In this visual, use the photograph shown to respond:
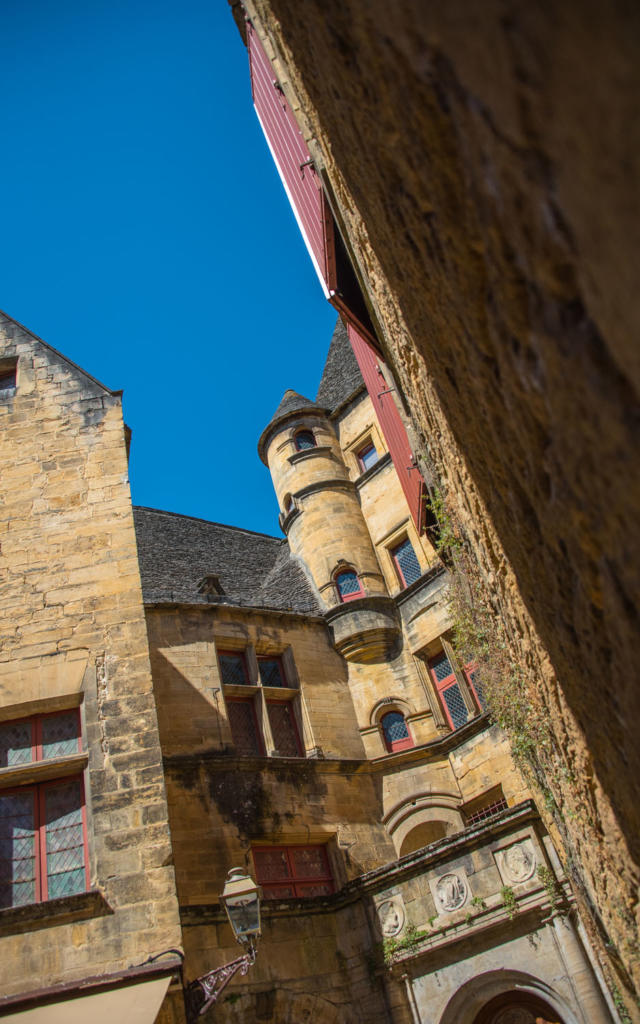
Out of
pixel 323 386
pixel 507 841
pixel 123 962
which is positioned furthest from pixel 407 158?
pixel 323 386

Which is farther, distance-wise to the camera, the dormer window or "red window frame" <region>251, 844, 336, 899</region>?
the dormer window

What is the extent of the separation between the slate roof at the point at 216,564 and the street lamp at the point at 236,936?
6.37m

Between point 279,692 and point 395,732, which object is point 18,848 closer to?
point 279,692

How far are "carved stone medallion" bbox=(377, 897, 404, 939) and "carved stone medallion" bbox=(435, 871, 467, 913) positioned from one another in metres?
0.67

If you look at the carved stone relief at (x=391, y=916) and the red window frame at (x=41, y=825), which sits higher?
the red window frame at (x=41, y=825)

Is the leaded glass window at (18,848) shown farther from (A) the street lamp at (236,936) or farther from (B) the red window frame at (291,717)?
(B) the red window frame at (291,717)

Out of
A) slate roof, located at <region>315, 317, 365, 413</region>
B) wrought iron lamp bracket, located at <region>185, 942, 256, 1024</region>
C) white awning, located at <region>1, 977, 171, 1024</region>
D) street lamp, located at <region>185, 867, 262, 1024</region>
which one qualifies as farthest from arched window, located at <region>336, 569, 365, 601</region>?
white awning, located at <region>1, 977, 171, 1024</region>

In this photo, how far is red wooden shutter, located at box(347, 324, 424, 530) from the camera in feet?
35.9

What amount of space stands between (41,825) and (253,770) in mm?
4617

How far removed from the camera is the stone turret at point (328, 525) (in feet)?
44.9

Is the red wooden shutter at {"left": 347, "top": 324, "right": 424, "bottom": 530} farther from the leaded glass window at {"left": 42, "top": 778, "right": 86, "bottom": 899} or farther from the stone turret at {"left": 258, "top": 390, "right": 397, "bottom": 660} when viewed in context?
the leaded glass window at {"left": 42, "top": 778, "right": 86, "bottom": 899}

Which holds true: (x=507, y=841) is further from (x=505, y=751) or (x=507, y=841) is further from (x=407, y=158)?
(x=407, y=158)

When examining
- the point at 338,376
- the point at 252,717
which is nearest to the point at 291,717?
the point at 252,717

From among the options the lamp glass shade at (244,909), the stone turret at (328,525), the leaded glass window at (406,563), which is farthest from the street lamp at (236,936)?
the leaded glass window at (406,563)
